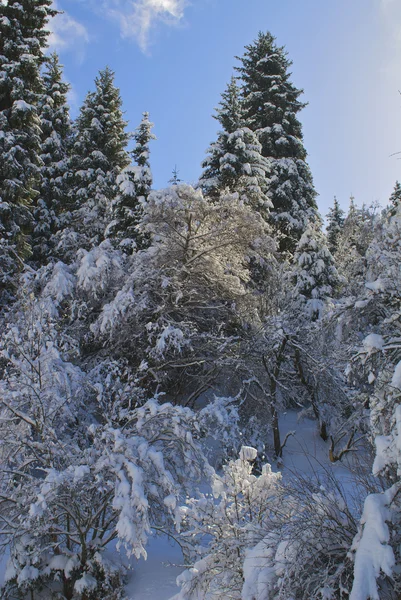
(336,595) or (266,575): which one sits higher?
(266,575)

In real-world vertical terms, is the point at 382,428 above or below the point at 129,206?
below

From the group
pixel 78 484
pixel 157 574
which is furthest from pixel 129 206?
pixel 157 574

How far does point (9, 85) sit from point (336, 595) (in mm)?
15646

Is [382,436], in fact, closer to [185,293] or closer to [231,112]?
[185,293]

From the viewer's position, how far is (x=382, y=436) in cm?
365

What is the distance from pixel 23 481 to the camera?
18.8 feet

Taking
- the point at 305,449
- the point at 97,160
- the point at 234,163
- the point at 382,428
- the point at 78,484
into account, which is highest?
the point at 97,160

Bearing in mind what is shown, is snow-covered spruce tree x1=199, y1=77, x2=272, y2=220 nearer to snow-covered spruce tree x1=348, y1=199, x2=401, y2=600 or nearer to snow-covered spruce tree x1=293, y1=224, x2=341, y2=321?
snow-covered spruce tree x1=293, y1=224, x2=341, y2=321

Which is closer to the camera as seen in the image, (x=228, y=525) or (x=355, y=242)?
(x=228, y=525)

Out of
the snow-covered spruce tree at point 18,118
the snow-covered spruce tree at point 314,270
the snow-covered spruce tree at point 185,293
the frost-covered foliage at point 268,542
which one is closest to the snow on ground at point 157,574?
the frost-covered foliage at point 268,542

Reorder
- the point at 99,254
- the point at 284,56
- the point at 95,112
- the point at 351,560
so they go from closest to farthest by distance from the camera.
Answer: the point at 351,560
the point at 99,254
the point at 95,112
the point at 284,56

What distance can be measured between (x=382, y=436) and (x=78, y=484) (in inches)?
139

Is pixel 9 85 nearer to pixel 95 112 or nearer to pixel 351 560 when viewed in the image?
pixel 95 112

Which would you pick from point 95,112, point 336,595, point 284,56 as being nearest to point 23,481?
point 336,595
